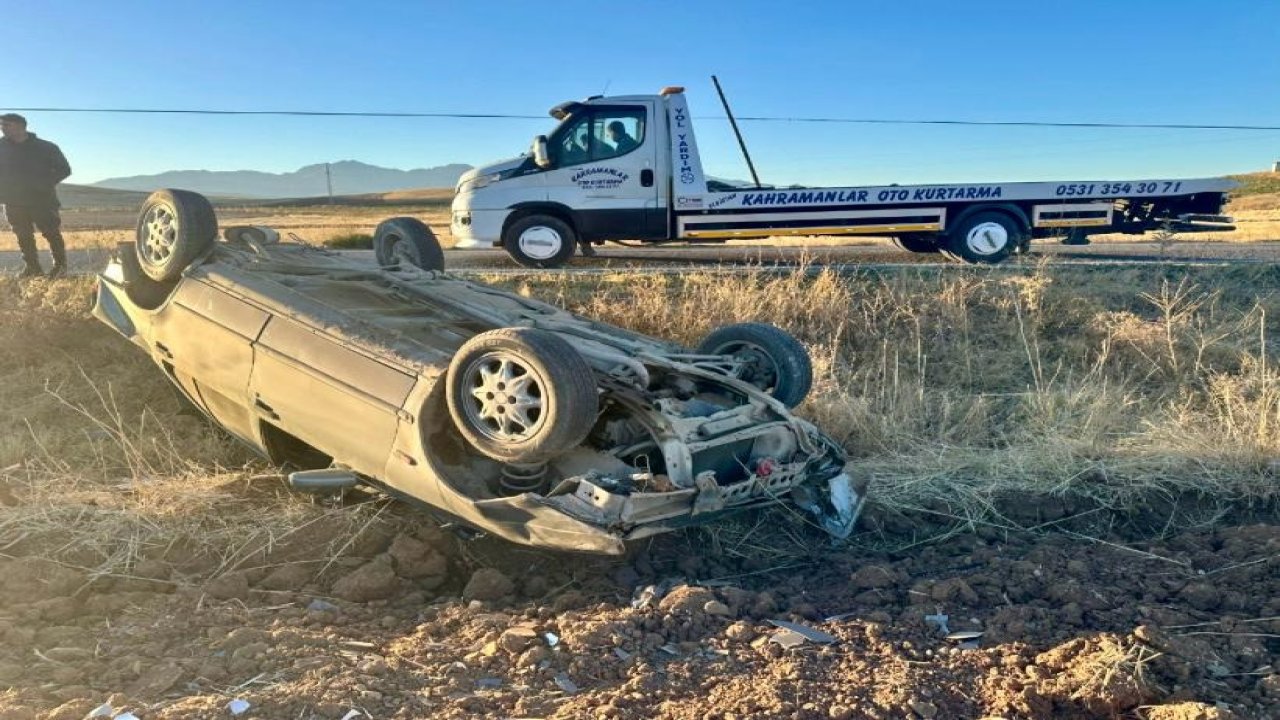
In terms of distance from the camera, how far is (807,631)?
3.49 metres

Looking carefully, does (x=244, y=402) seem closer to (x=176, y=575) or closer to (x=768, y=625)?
(x=176, y=575)

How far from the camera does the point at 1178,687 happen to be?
3.00 meters

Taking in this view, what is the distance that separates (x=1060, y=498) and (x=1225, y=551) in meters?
0.95

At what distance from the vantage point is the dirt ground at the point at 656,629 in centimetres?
296

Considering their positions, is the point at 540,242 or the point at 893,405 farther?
the point at 540,242

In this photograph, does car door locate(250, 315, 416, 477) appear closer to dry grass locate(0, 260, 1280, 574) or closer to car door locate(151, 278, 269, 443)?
car door locate(151, 278, 269, 443)

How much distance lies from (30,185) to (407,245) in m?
5.37

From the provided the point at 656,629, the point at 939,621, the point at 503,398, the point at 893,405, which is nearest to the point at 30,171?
the point at 503,398

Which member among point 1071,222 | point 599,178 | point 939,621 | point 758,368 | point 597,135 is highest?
point 597,135

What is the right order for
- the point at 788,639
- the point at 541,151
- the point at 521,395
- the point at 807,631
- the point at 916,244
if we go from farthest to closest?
the point at 916,244
the point at 541,151
the point at 521,395
the point at 807,631
the point at 788,639

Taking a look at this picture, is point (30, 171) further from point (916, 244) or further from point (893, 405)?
point (916, 244)

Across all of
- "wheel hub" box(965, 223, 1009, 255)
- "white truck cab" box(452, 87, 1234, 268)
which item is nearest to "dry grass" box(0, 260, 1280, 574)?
"wheel hub" box(965, 223, 1009, 255)

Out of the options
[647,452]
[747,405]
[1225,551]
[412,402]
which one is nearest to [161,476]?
[412,402]

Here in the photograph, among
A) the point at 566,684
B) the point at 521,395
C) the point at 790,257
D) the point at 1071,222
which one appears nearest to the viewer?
the point at 566,684
